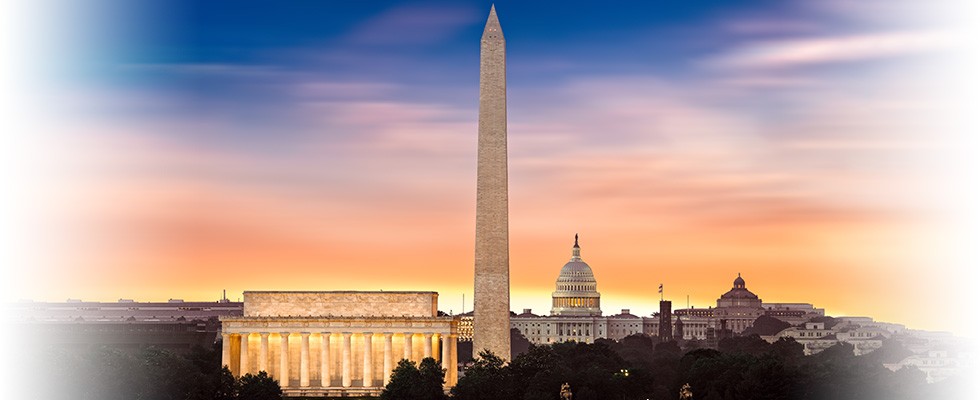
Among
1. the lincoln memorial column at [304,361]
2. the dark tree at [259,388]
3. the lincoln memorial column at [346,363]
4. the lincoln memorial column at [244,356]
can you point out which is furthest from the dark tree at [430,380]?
the lincoln memorial column at [244,356]

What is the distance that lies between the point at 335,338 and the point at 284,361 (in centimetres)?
452

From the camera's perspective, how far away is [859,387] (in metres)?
113

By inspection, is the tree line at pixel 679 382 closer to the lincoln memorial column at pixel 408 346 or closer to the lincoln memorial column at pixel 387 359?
the lincoln memorial column at pixel 387 359

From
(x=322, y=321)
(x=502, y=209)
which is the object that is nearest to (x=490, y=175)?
(x=502, y=209)

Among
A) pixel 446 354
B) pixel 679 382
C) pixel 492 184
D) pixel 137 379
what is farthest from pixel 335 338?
pixel 137 379

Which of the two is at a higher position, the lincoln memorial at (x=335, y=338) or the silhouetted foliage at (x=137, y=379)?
the lincoln memorial at (x=335, y=338)

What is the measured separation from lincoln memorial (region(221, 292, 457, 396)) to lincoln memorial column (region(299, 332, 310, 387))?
7cm

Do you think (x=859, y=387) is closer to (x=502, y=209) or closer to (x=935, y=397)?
(x=935, y=397)

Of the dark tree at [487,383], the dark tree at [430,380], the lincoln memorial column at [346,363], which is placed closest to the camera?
the dark tree at [487,383]

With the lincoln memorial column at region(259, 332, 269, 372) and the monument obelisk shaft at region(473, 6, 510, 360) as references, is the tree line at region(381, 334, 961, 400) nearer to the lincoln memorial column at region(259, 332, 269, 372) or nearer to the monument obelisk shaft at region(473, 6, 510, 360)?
the monument obelisk shaft at region(473, 6, 510, 360)

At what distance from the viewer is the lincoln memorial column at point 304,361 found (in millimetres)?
138125

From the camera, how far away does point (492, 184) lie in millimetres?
126625

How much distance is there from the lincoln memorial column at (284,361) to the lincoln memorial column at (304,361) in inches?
42.0

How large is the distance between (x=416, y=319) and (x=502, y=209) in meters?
15.6
